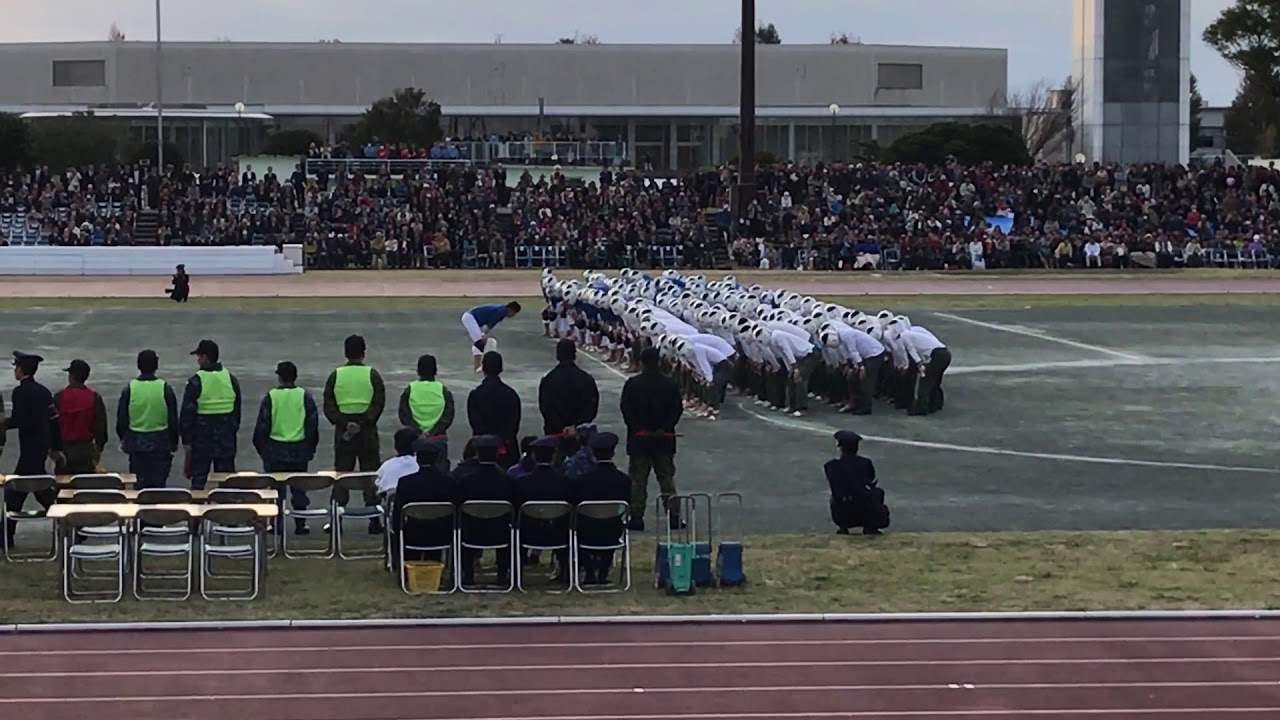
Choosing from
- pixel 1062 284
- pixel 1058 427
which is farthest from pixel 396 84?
pixel 1058 427

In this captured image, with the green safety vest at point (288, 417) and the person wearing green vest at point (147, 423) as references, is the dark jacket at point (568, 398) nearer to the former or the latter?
the green safety vest at point (288, 417)

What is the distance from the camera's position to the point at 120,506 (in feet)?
45.1

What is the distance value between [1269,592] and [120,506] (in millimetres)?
8020

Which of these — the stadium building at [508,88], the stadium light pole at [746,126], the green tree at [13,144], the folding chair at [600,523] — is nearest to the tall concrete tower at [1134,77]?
the stadium light pole at [746,126]

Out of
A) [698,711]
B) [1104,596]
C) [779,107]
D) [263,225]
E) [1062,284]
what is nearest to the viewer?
[698,711]

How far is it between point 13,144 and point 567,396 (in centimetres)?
6202

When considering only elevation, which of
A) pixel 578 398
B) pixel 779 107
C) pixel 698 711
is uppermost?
pixel 779 107

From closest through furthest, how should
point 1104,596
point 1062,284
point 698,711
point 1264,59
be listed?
point 698,711 < point 1104,596 < point 1062,284 < point 1264,59

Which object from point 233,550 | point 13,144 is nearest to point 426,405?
point 233,550

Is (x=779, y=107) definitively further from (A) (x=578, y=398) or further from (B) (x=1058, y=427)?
(A) (x=578, y=398)

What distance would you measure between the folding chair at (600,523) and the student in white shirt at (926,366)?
36.8 ft

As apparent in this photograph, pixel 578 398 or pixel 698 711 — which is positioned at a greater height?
pixel 578 398

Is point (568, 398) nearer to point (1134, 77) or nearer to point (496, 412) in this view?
point (496, 412)

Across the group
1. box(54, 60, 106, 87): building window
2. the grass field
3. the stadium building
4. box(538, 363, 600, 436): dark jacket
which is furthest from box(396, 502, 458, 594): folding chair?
box(54, 60, 106, 87): building window
